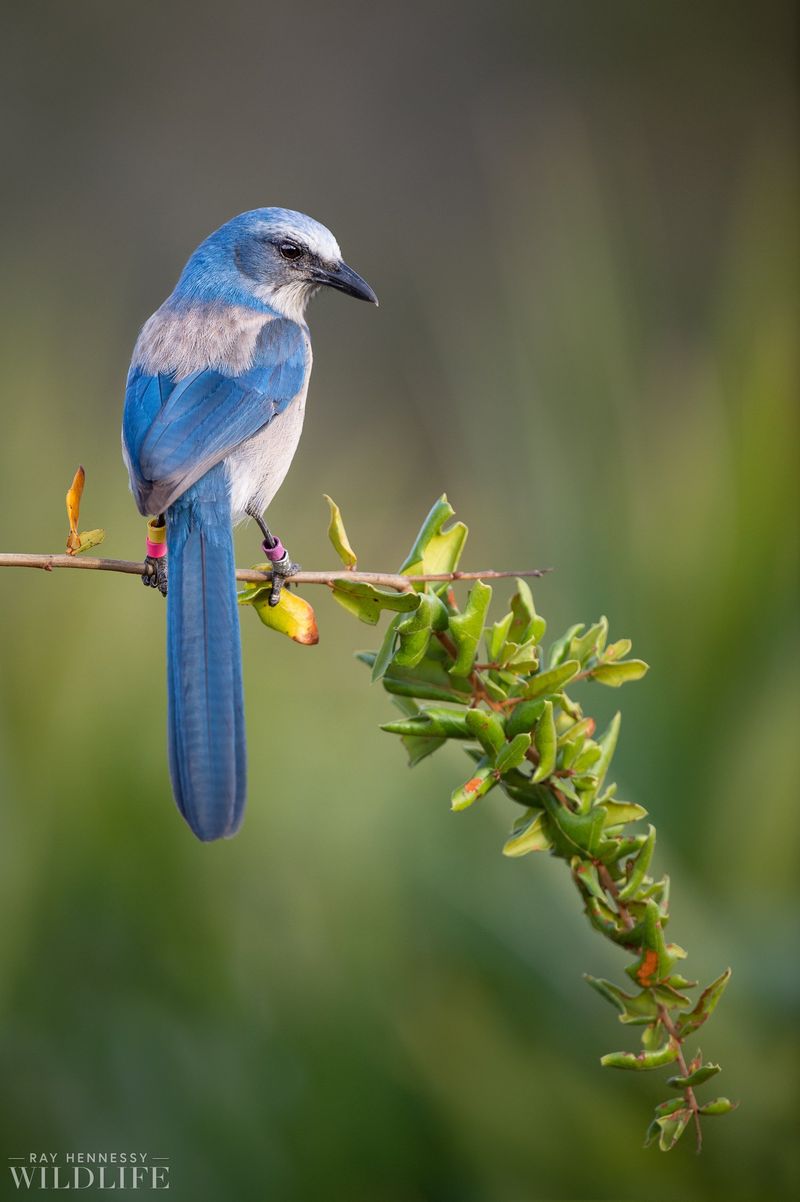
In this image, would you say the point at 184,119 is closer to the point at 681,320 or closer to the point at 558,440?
the point at 681,320

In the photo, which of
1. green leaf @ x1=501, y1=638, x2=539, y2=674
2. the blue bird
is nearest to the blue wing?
the blue bird

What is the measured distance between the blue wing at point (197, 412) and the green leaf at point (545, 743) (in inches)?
28.7

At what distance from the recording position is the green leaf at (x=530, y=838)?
130 cm

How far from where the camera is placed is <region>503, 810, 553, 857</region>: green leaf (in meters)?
1.30

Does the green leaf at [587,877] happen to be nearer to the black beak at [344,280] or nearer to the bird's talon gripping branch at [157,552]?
the bird's talon gripping branch at [157,552]

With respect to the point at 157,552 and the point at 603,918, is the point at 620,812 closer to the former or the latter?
the point at 603,918

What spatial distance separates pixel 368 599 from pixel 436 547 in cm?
10

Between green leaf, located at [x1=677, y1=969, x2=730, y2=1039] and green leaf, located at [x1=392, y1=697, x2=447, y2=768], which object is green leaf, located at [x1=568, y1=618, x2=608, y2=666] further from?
green leaf, located at [x1=677, y1=969, x2=730, y2=1039]

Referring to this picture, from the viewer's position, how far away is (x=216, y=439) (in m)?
2.00

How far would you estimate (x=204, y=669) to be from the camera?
1.52 m

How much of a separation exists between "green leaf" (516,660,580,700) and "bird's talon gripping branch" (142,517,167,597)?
0.72 metres

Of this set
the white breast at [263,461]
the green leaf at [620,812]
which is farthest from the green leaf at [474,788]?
the white breast at [263,461]

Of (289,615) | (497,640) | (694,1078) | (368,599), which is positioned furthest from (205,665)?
(694,1078)

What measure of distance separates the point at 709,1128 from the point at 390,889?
59 centimetres
